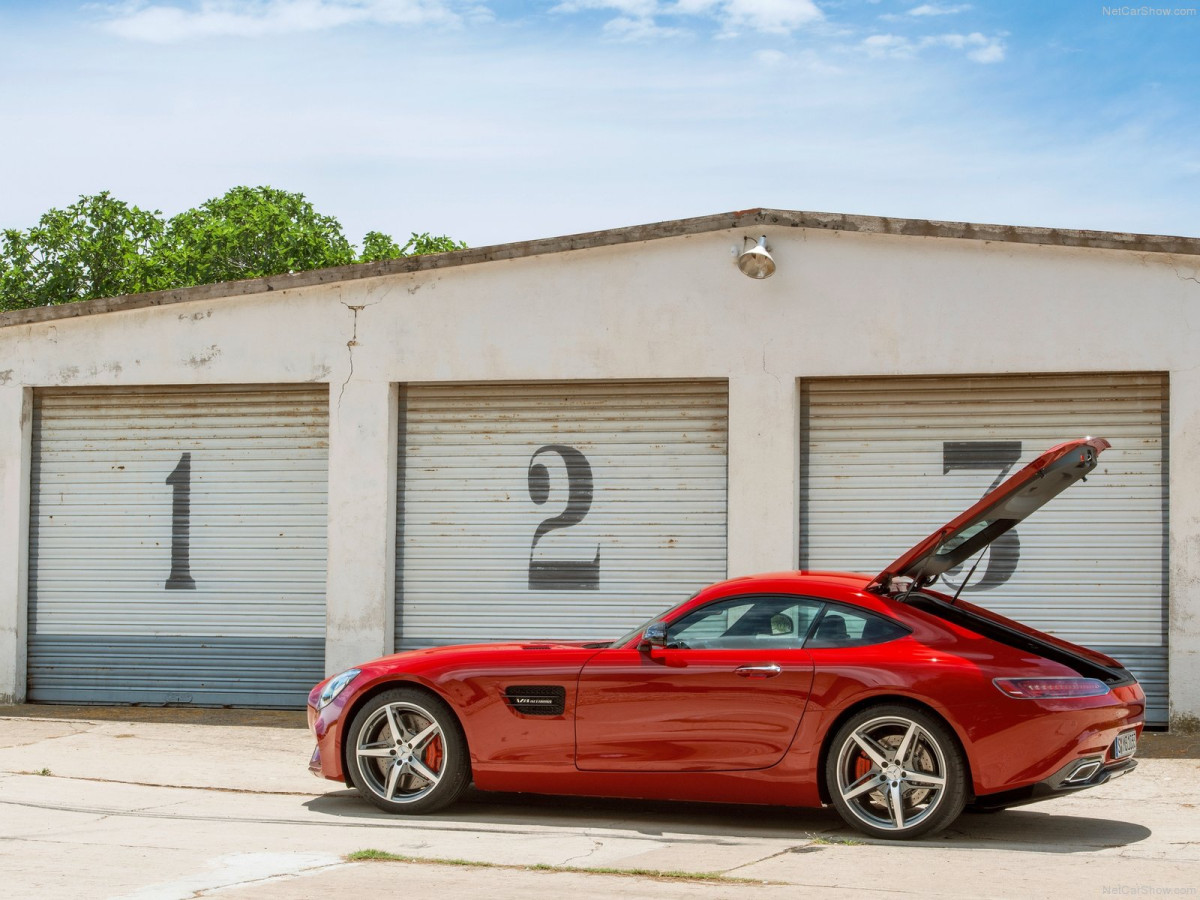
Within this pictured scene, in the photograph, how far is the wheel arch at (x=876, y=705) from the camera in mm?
6953

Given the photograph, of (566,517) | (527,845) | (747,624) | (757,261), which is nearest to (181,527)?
(566,517)

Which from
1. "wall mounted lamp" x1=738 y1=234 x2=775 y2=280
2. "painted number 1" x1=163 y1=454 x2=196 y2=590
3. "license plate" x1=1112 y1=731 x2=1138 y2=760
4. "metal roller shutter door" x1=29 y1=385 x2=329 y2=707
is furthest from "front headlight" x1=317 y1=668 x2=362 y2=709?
"painted number 1" x1=163 y1=454 x2=196 y2=590

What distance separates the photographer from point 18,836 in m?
7.42

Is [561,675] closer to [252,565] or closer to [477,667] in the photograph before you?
[477,667]

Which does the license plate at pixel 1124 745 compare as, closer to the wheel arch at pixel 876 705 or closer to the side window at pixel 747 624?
the wheel arch at pixel 876 705

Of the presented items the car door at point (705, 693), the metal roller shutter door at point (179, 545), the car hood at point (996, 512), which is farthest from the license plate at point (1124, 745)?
the metal roller shutter door at point (179, 545)

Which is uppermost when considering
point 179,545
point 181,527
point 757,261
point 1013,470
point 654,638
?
point 757,261

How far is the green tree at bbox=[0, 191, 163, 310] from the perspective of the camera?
1655 inches

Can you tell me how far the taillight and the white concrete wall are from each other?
4830mm

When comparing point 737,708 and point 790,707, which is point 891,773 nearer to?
point 790,707

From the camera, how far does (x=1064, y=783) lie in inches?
271

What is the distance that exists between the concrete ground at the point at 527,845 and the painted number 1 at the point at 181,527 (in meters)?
3.52

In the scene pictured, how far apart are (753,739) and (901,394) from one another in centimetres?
549

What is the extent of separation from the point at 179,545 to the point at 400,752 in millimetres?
6167
